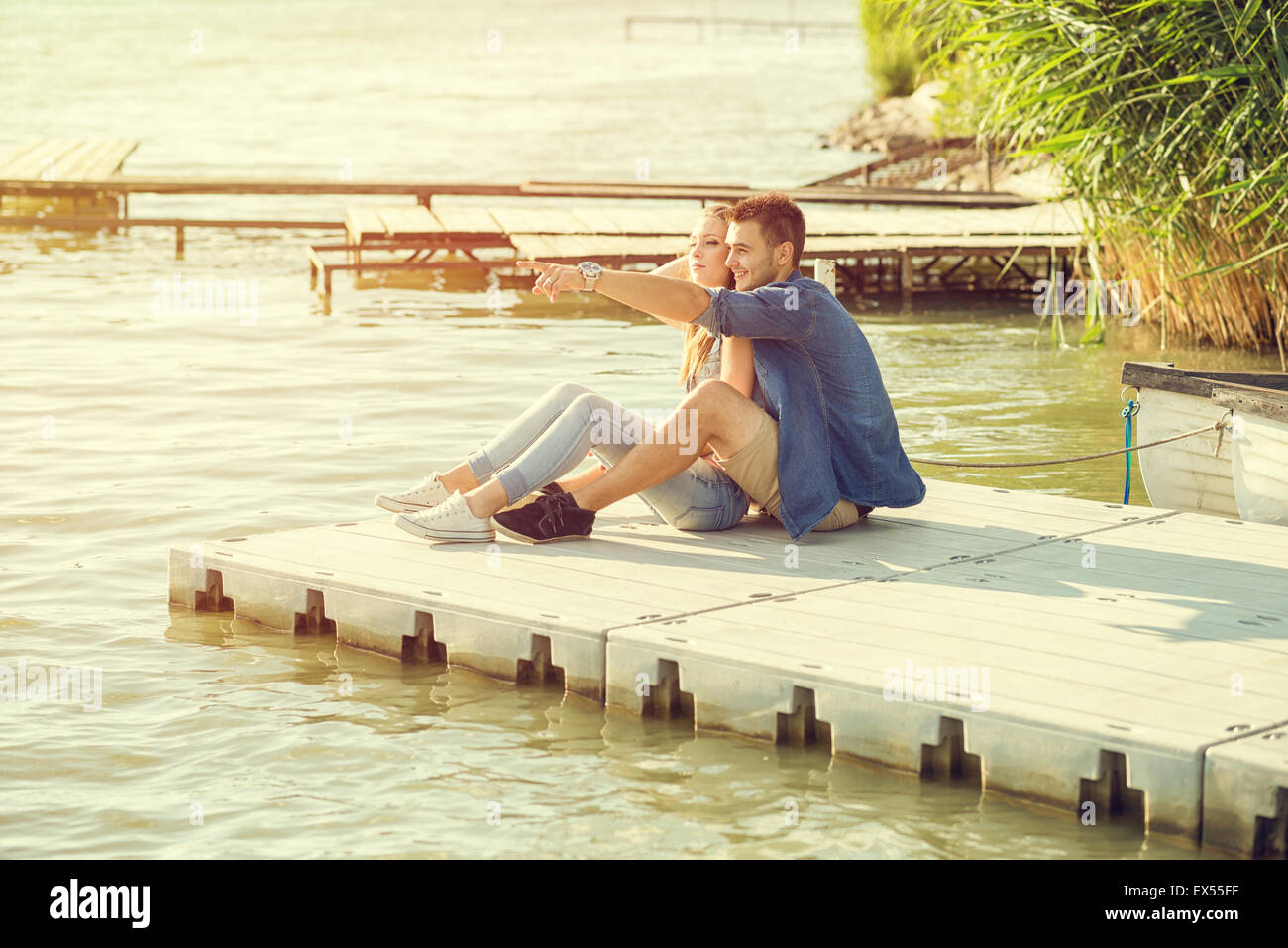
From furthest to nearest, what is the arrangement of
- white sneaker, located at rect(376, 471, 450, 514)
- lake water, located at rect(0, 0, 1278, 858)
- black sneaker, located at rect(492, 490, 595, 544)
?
white sneaker, located at rect(376, 471, 450, 514) → black sneaker, located at rect(492, 490, 595, 544) → lake water, located at rect(0, 0, 1278, 858)

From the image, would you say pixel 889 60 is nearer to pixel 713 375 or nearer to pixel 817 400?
pixel 713 375

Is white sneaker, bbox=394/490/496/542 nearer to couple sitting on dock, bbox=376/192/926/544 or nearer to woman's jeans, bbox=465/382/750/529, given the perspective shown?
couple sitting on dock, bbox=376/192/926/544

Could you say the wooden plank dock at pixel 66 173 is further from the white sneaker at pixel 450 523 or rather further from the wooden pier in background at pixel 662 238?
the white sneaker at pixel 450 523

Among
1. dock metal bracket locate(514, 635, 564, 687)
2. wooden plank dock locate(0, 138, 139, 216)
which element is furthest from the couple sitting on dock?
wooden plank dock locate(0, 138, 139, 216)

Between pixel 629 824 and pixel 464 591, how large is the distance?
5.08 feet

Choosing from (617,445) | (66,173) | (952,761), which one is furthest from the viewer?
(66,173)

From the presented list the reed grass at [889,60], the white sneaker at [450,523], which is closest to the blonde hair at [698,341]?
the white sneaker at [450,523]

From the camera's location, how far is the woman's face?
646cm

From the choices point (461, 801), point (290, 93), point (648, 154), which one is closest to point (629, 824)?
point (461, 801)

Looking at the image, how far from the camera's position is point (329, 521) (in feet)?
29.1

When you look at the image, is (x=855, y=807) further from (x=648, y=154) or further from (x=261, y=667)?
(x=648, y=154)

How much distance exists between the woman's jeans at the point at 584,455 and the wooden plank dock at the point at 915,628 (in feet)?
0.49

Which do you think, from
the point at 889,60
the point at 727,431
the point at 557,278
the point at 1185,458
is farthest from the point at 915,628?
the point at 889,60

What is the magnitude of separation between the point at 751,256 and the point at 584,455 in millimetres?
1062
